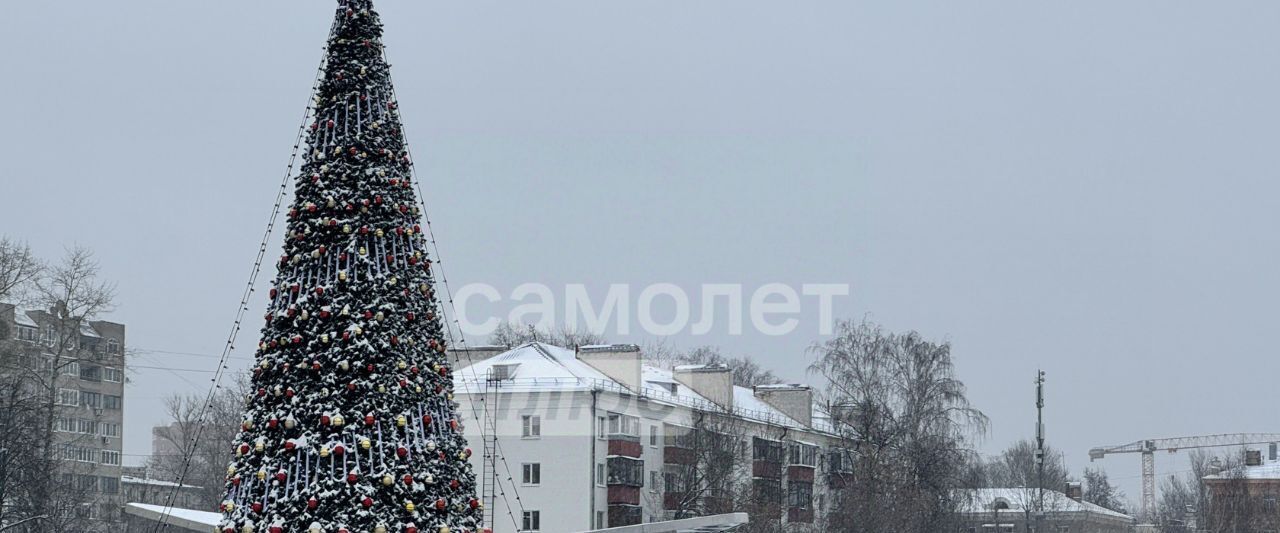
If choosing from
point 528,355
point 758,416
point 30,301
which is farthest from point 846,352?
point 30,301

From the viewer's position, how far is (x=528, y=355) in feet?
169

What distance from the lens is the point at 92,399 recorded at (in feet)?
245

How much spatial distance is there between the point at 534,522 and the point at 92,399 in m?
34.3

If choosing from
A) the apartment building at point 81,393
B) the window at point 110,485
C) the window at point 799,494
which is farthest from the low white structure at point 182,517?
the window at point 110,485

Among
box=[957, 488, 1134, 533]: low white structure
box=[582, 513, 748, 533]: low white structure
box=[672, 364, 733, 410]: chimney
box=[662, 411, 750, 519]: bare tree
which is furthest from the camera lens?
box=[957, 488, 1134, 533]: low white structure

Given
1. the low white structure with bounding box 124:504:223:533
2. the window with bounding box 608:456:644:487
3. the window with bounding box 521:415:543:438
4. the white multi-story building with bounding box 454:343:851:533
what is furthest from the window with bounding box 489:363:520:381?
the low white structure with bounding box 124:504:223:533

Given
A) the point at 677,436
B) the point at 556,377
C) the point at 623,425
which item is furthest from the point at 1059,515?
the point at 556,377

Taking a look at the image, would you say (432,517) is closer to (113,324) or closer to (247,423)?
(247,423)

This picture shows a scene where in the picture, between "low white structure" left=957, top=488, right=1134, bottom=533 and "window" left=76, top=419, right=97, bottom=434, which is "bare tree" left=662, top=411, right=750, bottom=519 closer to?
"low white structure" left=957, top=488, right=1134, bottom=533

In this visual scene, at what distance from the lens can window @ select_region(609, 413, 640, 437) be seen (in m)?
49.5

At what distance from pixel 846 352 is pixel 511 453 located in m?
11.5

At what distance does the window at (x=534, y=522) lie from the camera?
47656mm

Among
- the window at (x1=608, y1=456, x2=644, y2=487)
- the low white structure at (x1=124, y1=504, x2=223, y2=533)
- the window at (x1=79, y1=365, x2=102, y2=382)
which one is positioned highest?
the window at (x1=79, y1=365, x2=102, y2=382)

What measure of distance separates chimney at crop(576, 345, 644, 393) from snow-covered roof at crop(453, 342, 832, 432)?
33 cm
